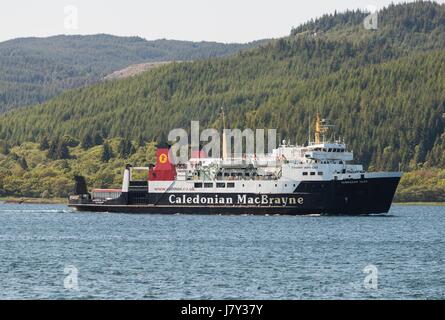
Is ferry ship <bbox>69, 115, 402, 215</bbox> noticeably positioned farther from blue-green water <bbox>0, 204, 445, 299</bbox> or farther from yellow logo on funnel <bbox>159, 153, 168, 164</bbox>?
blue-green water <bbox>0, 204, 445, 299</bbox>

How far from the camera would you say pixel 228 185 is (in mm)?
127188

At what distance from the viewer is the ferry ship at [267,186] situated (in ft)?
398

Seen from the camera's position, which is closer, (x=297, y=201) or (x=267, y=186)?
(x=297, y=201)

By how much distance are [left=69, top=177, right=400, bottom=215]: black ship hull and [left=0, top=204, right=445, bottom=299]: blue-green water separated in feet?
23.9

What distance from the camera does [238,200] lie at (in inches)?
4988

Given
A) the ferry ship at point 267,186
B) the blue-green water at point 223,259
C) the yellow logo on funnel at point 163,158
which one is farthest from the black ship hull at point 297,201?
the blue-green water at point 223,259

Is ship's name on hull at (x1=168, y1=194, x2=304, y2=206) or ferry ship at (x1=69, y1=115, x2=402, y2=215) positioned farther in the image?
ship's name on hull at (x1=168, y1=194, x2=304, y2=206)

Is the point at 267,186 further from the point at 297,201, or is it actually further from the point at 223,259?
the point at 223,259

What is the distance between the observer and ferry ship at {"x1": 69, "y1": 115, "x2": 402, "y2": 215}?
12138 centimetres

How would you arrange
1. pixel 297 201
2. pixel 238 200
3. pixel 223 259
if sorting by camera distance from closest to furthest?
pixel 223 259 < pixel 297 201 < pixel 238 200

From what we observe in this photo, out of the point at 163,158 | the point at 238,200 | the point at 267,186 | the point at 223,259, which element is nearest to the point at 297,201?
the point at 267,186

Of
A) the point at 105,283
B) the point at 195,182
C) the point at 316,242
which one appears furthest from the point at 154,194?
the point at 105,283

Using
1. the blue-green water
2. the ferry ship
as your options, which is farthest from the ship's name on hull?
the blue-green water

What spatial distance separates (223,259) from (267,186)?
174 feet
